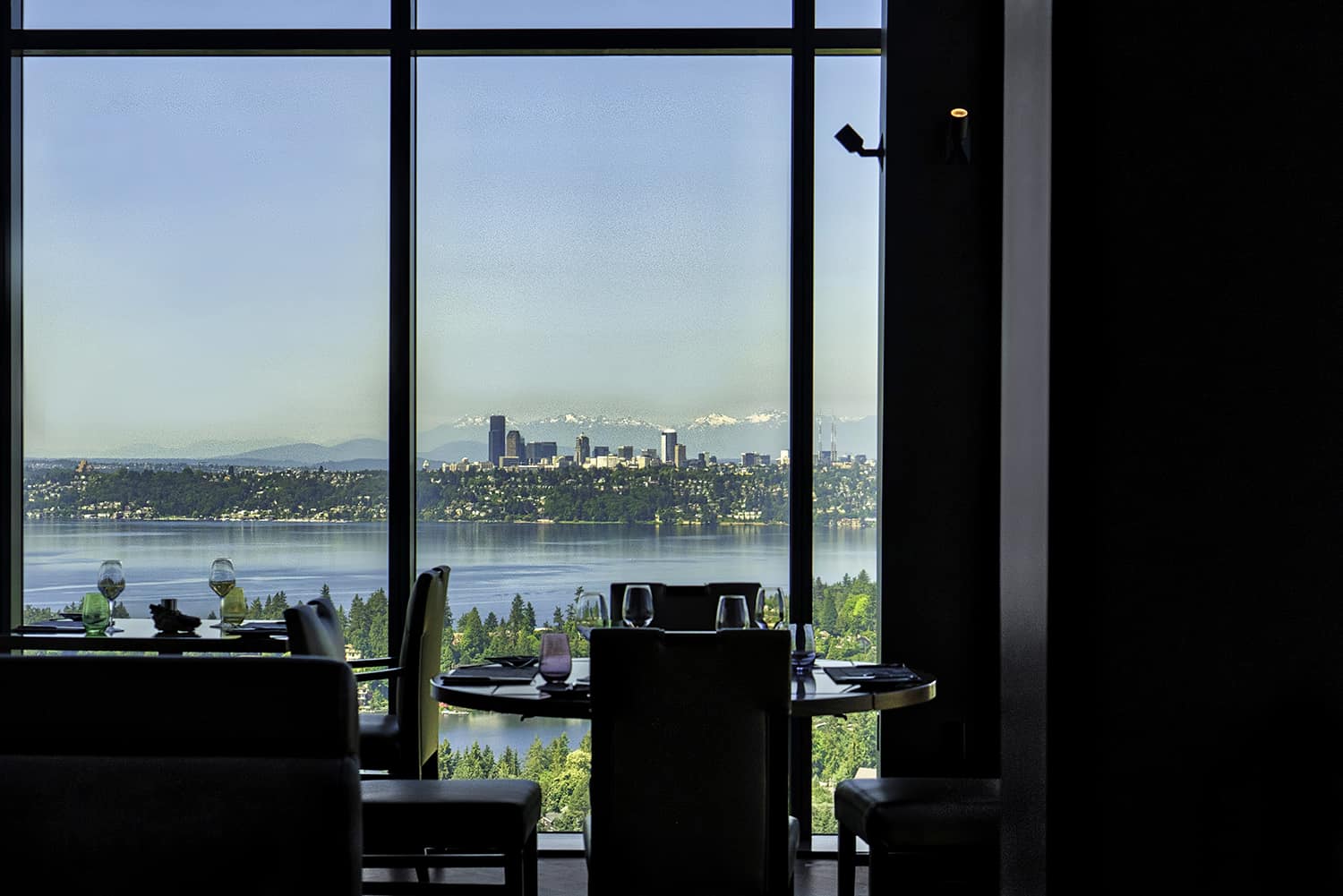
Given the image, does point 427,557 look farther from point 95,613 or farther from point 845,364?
point 845,364

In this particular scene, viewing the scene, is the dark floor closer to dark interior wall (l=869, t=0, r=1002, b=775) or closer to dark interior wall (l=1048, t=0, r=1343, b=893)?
dark interior wall (l=869, t=0, r=1002, b=775)

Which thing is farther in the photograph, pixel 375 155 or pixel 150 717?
pixel 375 155

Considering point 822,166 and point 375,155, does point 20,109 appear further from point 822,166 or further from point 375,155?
point 822,166

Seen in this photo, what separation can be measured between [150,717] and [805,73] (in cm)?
395

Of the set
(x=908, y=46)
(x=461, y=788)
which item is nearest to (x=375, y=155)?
(x=908, y=46)

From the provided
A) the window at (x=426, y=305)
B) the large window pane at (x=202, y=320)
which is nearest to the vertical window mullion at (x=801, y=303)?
the window at (x=426, y=305)

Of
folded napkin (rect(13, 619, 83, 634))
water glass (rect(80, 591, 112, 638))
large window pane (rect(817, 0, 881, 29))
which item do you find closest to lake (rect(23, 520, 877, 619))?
folded napkin (rect(13, 619, 83, 634))

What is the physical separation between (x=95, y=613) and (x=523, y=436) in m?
1.68

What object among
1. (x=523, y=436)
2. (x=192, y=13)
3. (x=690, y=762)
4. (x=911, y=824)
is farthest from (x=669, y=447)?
(x=192, y=13)

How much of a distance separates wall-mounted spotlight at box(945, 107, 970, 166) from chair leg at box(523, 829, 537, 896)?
297 centimetres

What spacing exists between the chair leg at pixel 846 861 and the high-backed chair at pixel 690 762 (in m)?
0.63

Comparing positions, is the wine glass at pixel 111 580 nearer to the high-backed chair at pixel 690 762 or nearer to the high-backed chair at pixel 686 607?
the high-backed chair at pixel 686 607

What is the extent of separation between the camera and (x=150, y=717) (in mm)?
1562

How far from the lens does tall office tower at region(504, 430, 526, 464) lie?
4996mm
